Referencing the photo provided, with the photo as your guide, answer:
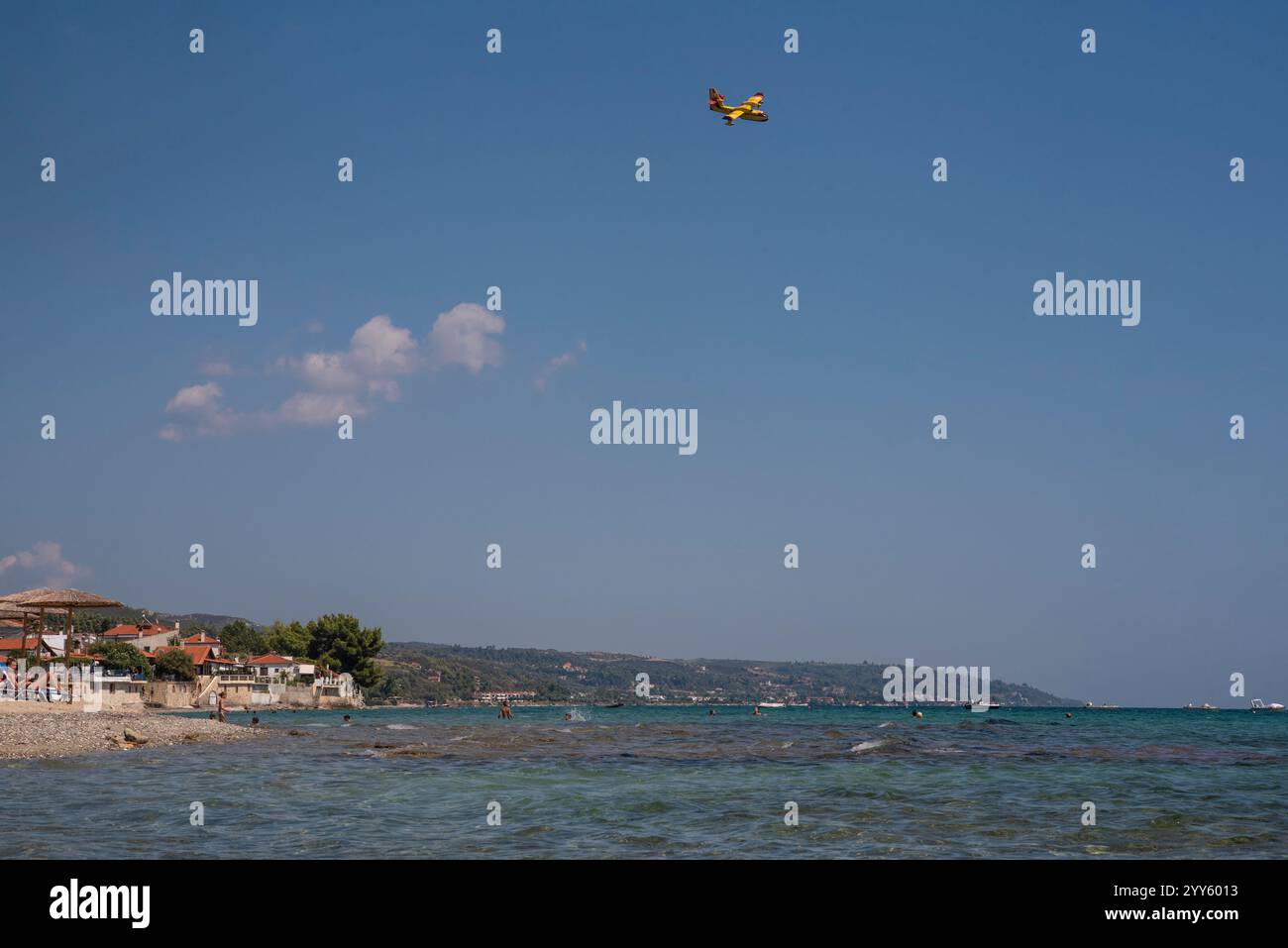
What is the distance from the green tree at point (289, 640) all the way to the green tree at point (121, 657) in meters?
37.5

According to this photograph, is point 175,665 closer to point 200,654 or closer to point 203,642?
point 200,654

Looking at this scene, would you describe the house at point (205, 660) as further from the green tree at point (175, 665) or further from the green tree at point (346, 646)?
the green tree at point (346, 646)

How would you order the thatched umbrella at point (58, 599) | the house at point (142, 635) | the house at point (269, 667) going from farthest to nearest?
the house at point (142, 635)
the house at point (269, 667)
the thatched umbrella at point (58, 599)

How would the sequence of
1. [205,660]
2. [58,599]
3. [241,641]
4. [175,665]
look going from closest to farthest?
1. [58,599]
2. [175,665]
3. [205,660]
4. [241,641]

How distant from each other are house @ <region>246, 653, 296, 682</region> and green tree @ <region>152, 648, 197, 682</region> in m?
20.2

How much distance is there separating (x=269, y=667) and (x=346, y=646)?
16.1 metres

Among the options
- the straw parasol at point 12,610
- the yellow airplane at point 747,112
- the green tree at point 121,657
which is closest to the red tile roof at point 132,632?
the green tree at point 121,657

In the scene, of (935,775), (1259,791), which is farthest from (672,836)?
(1259,791)

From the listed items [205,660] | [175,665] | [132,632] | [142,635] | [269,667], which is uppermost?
[132,632]

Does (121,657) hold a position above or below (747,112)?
below

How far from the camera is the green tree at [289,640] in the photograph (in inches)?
6491

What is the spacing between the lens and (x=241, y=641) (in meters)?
176

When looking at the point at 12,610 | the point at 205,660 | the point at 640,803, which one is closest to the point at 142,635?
the point at 205,660
